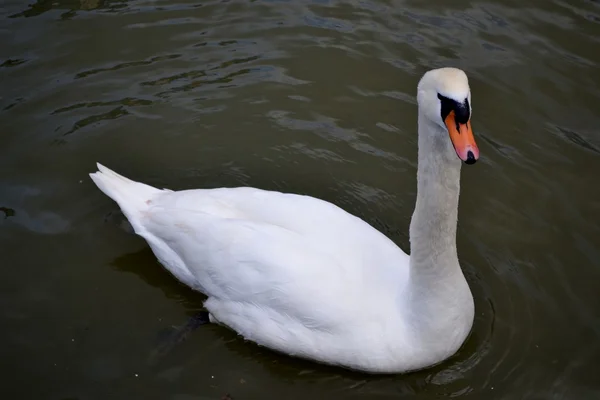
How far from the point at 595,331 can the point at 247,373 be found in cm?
247

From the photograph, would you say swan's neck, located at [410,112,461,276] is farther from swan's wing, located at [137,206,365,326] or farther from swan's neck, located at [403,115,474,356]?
swan's wing, located at [137,206,365,326]

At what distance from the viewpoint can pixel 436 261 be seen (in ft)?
15.0

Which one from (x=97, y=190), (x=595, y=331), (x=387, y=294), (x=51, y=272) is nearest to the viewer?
(x=387, y=294)

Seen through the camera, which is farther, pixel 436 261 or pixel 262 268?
pixel 262 268

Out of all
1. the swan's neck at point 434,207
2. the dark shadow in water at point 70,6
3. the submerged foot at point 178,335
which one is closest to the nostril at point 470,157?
the swan's neck at point 434,207

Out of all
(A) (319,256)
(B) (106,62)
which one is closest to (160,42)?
(B) (106,62)

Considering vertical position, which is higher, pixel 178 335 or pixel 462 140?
pixel 462 140

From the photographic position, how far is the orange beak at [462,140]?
377 centimetres

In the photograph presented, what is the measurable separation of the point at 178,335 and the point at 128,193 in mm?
1199

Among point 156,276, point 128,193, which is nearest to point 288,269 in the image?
point 156,276

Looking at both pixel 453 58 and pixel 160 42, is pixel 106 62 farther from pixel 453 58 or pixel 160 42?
pixel 453 58

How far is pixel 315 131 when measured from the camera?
723cm

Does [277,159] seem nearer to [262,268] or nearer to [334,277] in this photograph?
[262,268]

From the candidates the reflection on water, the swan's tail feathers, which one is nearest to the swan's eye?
the reflection on water
